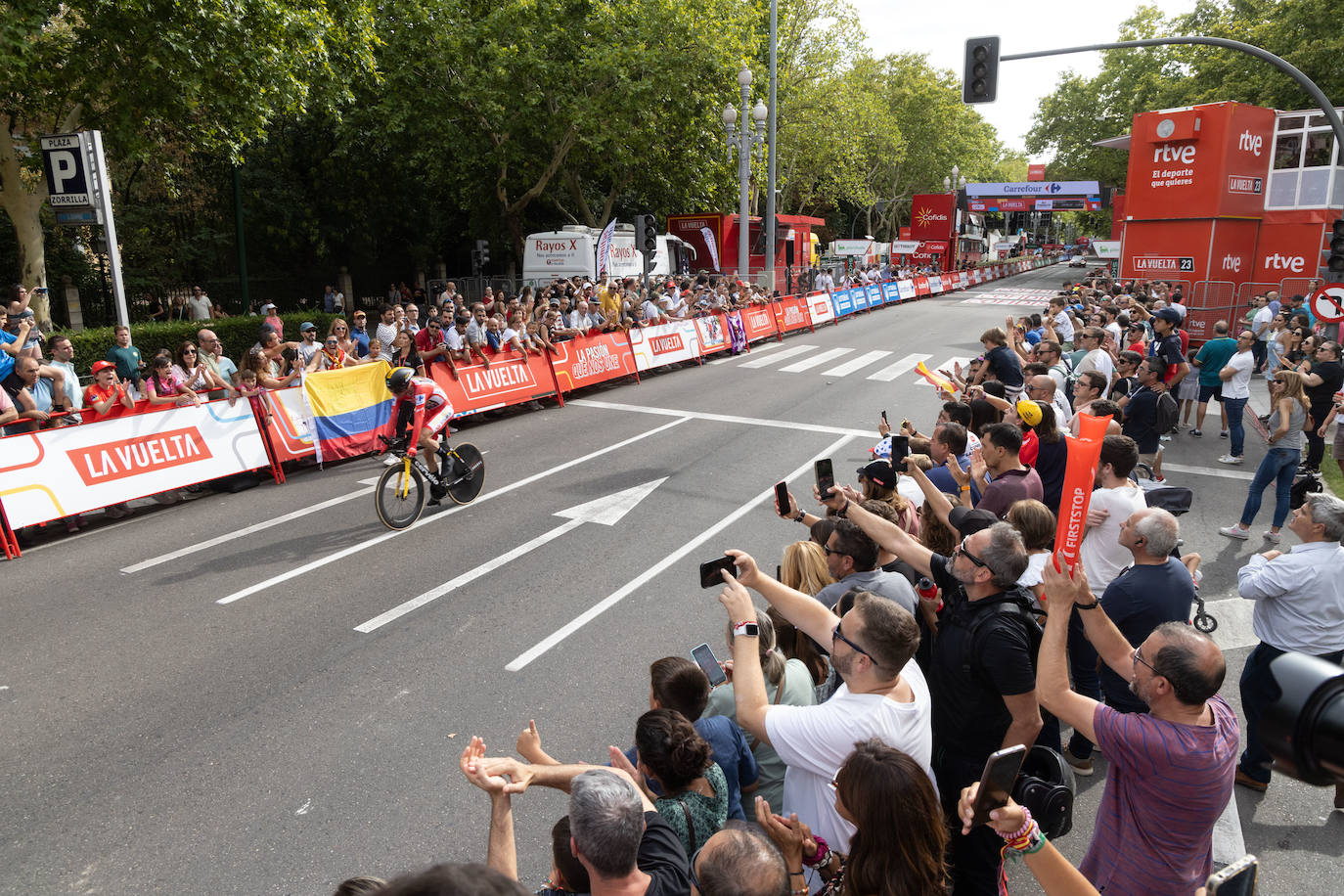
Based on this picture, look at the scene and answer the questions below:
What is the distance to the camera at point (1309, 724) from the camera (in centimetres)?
188

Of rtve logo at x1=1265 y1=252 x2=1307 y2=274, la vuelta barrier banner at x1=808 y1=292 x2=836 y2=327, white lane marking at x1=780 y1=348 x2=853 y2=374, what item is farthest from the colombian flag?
rtve logo at x1=1265 y1=252 x2=1307 y2=274

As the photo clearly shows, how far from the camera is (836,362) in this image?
20266 millimetres

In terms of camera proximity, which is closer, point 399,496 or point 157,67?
point 399,496

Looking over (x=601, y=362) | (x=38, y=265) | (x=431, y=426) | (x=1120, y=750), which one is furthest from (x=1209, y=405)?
(x=38, y=265)

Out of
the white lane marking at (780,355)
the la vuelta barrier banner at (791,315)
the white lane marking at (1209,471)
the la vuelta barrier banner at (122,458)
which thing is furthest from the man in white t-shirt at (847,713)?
the la vuelta barrier banner at (791,315)

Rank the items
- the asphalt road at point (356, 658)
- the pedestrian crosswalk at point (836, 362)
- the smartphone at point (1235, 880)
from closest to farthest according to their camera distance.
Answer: the smartphone at point (1235, 880), the asphalt road at point (356, 658), the pedestrian crosswalk at point (836, 362)

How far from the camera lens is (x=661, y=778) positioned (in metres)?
2.99

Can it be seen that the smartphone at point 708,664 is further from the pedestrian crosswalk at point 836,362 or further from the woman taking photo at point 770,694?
the pedestrian crosswalk at point 836,362

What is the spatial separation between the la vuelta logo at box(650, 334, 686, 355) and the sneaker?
1448 centimetres

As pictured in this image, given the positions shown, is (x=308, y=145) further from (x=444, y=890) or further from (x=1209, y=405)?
(x=444, y=890)

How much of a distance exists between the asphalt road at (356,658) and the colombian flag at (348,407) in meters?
0.41

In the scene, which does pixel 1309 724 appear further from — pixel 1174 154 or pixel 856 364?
pixel 1174 154

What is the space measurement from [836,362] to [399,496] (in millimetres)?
13204

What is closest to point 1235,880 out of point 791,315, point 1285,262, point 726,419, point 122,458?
point 122,458
